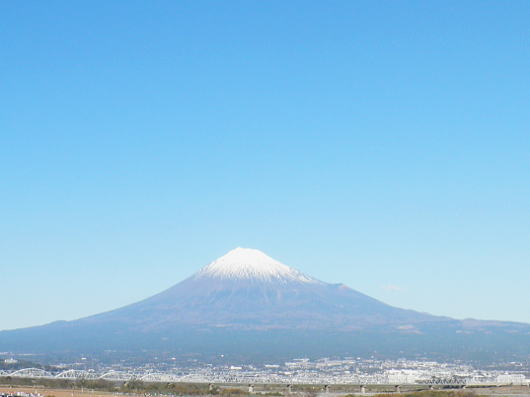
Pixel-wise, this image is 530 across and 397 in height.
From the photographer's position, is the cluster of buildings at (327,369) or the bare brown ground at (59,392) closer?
the bare brown ground at (59,392)

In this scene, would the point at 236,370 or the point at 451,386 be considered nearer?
the point at 451,386

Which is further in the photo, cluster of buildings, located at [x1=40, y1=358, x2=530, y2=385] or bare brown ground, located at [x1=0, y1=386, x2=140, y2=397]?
cluster of buildings, located at [x1=40, y1=358, x2=530, y2=385]

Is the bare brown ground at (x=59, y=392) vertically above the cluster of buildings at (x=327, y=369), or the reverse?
the cluster of buildings at (x=327, y=369)

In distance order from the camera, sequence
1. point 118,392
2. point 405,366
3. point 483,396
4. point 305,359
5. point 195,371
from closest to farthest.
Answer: point 483,396, point 118,392, point 195,371, point 405,366, point 305,359

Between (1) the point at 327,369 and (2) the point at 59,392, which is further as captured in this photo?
(1) the point at 327,369

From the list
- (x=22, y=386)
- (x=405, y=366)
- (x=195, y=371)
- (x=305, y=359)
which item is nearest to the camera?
(x=22, y=386)

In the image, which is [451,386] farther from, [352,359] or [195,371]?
[352,359]

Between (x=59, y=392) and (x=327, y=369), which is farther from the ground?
(x=327, y=369)

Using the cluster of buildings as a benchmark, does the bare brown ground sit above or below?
below

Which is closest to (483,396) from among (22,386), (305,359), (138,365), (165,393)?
(165,393)
